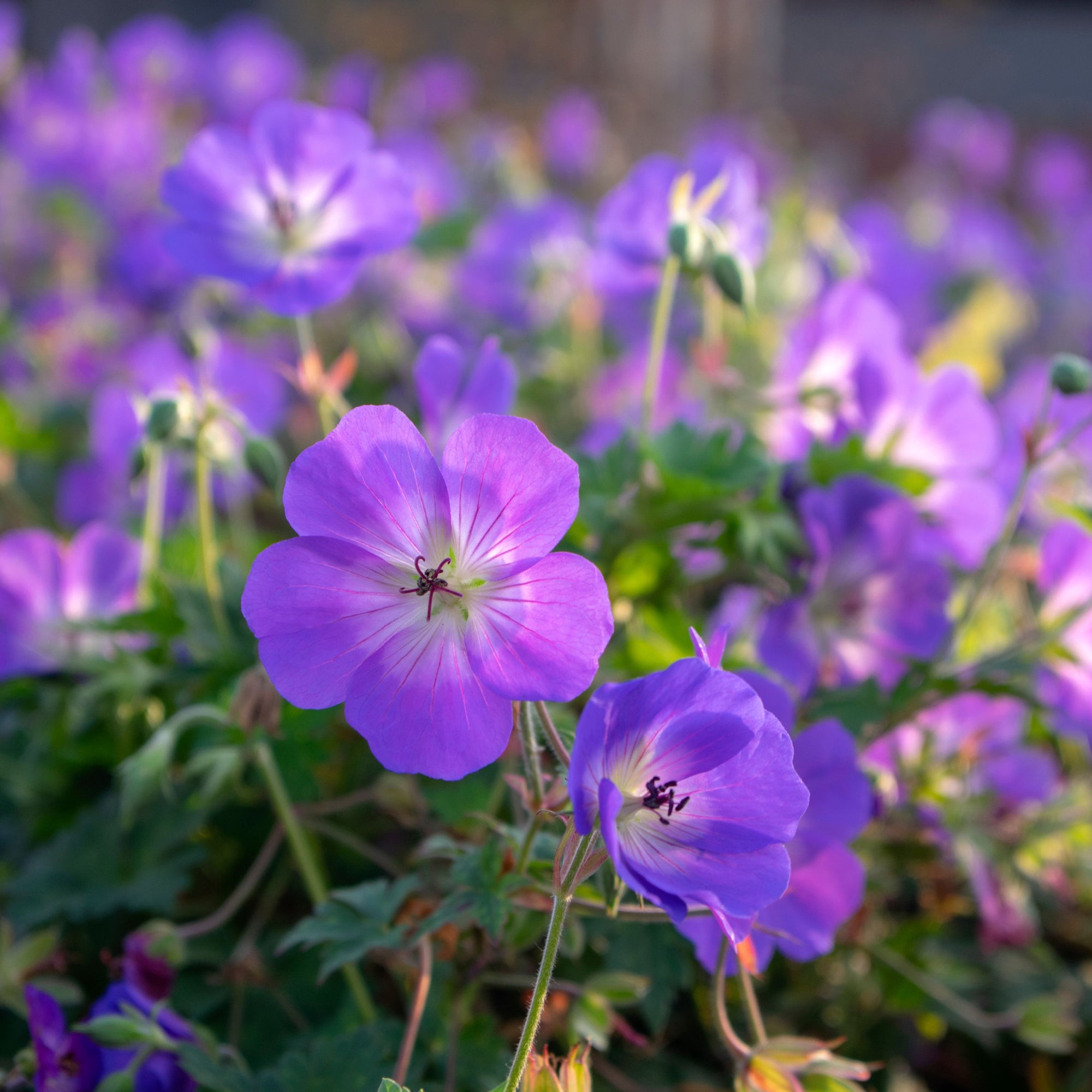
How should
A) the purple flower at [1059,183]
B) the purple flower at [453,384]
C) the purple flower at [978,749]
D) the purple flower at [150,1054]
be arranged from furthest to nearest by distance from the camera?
the purple flower at [1059,183], the purple flower at [978,749], the purple flower at [453,384], the purple flower at [150,1054]

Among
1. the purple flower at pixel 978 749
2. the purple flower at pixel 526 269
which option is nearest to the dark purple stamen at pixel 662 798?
the purple flower at pixel 978 749

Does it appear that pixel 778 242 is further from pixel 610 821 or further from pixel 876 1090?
pixel 610 821

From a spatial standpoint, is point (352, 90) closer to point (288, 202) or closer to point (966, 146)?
point (288, 202)

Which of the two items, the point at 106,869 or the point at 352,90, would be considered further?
the point at 352,90

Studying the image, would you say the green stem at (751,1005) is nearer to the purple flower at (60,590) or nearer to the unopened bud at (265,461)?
the unopened bud at (265,461)

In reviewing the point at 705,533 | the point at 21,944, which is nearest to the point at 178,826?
the point at 21,944

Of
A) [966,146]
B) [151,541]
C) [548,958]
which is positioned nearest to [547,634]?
[548,958]

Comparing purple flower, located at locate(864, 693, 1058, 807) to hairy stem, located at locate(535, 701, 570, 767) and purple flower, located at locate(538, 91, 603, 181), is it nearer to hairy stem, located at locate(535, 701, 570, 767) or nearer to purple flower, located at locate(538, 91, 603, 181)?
hairy stem, located at locate(535, 701, 570, 767)
